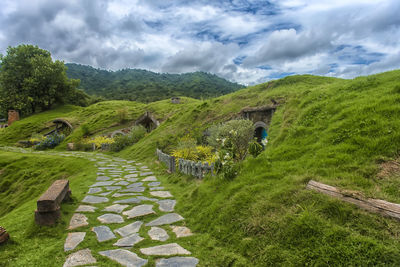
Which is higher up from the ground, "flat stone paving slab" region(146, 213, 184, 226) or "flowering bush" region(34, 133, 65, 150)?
"flowering bush" region(34, 133, 65, 150)

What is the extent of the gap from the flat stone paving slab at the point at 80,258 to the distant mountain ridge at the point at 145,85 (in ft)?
168

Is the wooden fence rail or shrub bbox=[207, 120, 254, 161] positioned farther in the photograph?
shrub bbox=[207, 120, 254, 161]

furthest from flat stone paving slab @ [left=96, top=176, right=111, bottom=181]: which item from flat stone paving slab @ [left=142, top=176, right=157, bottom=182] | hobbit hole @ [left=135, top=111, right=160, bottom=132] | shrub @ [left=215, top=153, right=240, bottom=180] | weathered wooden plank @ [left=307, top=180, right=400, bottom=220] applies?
hobbit hole @ [left=135, top=111, right=160, bottom=132]

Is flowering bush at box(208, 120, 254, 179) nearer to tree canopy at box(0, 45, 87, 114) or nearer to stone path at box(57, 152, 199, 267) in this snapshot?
stone path at box(57, 152, 199, 267)

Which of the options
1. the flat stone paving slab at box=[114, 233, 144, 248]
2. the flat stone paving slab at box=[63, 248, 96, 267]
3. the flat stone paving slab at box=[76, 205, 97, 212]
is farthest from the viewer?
the flat stone paving slab at box=[76, 205, 97, 212]

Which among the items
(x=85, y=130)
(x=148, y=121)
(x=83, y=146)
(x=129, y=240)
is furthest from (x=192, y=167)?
(x=85, y=130)

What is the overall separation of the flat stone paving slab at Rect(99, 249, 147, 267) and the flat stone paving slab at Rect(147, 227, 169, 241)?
24.3 inches

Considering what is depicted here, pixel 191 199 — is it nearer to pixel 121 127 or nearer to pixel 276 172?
pixel 276 172

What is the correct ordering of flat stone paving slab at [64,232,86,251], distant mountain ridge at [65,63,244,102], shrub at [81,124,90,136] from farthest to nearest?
distant mountain ridge at [65,63,244,102]
shrub at [81,124,90,136]
flat stone paving slab at [64,232,86,251]

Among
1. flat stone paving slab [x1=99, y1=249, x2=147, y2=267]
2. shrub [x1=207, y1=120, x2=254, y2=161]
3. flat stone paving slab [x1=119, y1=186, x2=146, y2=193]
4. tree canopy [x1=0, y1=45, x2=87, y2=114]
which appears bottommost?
flat stone paving slab [x1=119, y1=186, x2=146, y2=193]

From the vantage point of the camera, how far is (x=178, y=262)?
3082 millimetres

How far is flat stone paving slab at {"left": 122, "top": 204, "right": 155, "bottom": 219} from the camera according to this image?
4.98 m

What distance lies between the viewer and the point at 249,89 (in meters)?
18.5

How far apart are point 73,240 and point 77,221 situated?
35.1 inches
